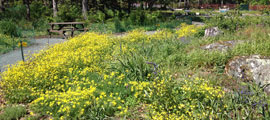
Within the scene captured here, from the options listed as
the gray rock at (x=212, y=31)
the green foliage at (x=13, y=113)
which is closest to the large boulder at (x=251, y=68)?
the green foliage at (x=13, y=113)

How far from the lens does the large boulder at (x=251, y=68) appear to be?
4.23 meters

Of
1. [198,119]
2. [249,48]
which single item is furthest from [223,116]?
[249,48]

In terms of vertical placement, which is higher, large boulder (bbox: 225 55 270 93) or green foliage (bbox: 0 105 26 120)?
large boulder (bbox: 225 55 270 93)

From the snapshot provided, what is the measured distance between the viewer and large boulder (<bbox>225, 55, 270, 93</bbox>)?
13.9 feet

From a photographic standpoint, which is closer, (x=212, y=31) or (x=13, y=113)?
(x=13, y=113)

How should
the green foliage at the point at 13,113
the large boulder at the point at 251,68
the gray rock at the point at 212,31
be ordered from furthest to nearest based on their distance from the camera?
the gray rock at the point at 212,31 < the large boulder at the point at 251,68 < the green foliage at the point at 13,113

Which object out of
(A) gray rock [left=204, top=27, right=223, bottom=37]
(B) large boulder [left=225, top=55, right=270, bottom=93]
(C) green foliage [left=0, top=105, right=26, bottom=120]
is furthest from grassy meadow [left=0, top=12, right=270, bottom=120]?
(A) gray rock [left=204, top=27, right=223, bottom=37]

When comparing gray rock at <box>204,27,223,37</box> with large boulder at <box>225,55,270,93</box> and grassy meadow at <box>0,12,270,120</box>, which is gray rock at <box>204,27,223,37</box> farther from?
large boulder at <box>225,55,270,93</box>

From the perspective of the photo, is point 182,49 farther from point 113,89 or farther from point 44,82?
point 44,82

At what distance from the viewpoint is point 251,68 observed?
14.7 feet

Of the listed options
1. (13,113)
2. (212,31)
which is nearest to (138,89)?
(13,113)

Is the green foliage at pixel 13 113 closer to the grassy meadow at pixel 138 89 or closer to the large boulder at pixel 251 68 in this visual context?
the grassy meadow at pixel 138 89

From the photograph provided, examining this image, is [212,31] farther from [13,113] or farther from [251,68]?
[13,113]

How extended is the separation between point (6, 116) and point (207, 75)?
389cm
